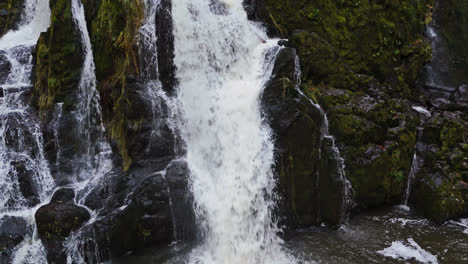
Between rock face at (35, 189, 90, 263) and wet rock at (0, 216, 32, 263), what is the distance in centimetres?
29

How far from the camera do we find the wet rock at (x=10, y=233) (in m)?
6.40

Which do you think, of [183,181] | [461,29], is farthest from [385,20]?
[183,181]

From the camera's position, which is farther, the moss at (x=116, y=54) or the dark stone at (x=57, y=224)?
the moss at (x=116, y=54)

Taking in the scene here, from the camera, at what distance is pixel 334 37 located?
32.4 ft

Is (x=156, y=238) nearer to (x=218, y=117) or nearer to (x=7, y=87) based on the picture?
(x=218, y=117)

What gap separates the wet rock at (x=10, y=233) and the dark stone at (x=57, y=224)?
0.29 meters

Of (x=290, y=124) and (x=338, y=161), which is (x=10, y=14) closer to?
(x=290, y=124)

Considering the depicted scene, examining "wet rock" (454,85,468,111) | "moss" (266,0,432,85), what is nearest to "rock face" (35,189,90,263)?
"moss" (266,0,432,85)

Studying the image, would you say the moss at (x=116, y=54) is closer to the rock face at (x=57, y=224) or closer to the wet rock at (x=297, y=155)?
the rock face at (x=57, y=224)

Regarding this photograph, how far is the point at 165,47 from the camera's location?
8.20 metres

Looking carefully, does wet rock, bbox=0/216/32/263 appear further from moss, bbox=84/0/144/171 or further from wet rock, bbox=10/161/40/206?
moss, bbox=84/0/144/171

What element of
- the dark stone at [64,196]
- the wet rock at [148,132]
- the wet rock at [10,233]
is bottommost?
the wet rock at [10,233]

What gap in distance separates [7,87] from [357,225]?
847cm

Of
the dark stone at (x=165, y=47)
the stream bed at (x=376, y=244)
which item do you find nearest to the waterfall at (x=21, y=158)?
the stream bed at (x=376, y=244)
